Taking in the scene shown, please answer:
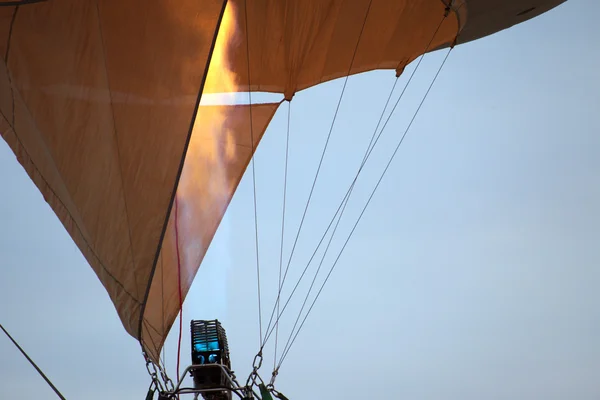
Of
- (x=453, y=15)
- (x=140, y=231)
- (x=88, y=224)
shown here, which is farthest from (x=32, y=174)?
(x=453, y=15)

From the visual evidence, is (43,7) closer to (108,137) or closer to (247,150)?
(108,137)

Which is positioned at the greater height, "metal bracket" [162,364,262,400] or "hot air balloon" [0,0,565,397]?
"hot air balloon" [0,0,565,397]

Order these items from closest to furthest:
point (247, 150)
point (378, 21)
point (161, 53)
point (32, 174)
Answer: point (161, 53), point (32, 174), point (378, 21), point (247, 150)

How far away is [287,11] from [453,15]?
223 cm

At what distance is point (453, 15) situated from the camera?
397 inches

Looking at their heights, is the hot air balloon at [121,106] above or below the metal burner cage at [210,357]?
above

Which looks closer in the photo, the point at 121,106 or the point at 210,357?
the point at 121,106

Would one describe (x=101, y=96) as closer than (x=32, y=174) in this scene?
Yes

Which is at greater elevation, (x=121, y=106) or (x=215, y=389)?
(x=121, y=106)

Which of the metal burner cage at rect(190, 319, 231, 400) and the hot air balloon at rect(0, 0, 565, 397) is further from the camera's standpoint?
the metal burner cage at rect(190, 319, 231, 400)

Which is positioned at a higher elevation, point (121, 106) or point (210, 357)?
point (121, 106)

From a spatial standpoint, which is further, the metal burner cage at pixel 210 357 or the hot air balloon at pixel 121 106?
the metal burner cage at pixel 210 357

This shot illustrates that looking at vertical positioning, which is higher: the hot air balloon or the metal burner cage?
the hot air balloon

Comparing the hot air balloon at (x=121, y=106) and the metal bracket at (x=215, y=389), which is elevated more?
the hot air balloon at (x=121, y=106)
